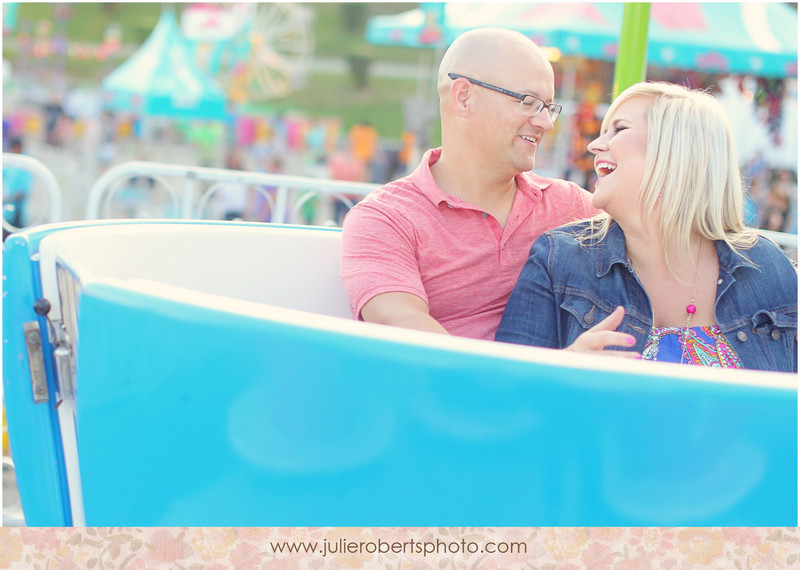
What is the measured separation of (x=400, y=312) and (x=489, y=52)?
2.19ft

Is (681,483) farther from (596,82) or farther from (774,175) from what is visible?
(774,175)

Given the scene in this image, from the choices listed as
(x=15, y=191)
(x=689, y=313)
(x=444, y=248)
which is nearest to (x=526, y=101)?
(x=444, y=248)

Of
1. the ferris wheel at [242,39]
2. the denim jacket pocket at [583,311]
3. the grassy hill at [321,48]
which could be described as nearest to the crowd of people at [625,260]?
the denim jacket pocket at [583,311]

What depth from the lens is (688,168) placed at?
162cm

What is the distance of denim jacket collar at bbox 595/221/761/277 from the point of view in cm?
162

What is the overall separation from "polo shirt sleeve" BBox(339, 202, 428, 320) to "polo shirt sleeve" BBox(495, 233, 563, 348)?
0.57 ft

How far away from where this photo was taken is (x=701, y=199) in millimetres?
1641

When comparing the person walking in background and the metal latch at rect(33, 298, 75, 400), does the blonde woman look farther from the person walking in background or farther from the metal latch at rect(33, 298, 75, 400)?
the person walking in background

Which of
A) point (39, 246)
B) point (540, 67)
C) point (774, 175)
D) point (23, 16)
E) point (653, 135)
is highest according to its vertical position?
point (23, 16)

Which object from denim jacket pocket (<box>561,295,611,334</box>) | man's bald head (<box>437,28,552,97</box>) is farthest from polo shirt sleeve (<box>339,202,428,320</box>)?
man's bald head (<box>437,28,552,97</box>)

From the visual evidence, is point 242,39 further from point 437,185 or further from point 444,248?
point 444,248

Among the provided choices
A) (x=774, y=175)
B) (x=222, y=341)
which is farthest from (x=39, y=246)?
(x=774, y=175)

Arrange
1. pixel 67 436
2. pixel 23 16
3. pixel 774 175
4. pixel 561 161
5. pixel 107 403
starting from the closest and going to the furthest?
pixel 107 403 → pixel 67 436 → pixel 561 161 → pixel 774 175 → pixel 23 16

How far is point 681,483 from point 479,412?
0.22 m
